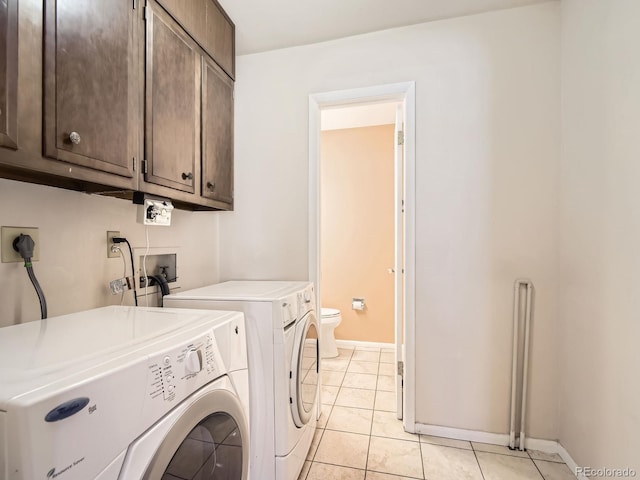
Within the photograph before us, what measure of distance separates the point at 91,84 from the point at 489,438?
2455mm

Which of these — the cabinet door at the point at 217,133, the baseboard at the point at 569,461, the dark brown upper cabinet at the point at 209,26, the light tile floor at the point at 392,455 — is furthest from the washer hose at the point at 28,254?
the baseboard at the point at 569,461

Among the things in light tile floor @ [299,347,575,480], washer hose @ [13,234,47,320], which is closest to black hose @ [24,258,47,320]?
washer hose @ [13,234,47,320]

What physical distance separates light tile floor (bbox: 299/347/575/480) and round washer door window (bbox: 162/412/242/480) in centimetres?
73

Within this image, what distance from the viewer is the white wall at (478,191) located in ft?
5.42

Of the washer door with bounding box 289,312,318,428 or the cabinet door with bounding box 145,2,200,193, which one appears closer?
the cabinet door with bounding box 145,2,200,193

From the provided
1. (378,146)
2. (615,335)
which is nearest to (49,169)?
(615,335)

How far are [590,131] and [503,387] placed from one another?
139 centimetres

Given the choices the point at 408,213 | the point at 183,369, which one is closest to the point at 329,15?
the point at 408,213

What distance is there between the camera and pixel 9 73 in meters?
0.74

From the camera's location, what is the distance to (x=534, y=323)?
167cm

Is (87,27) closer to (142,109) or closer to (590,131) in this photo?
(142,109)

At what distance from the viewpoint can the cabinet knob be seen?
2.91 ft

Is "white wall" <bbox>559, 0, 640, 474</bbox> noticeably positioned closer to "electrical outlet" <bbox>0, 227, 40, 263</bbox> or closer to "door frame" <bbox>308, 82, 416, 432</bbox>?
"door frame" <bbox>308, 82, 416, 432</bbox>

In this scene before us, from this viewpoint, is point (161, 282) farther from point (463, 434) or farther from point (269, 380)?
point (463, 434)
